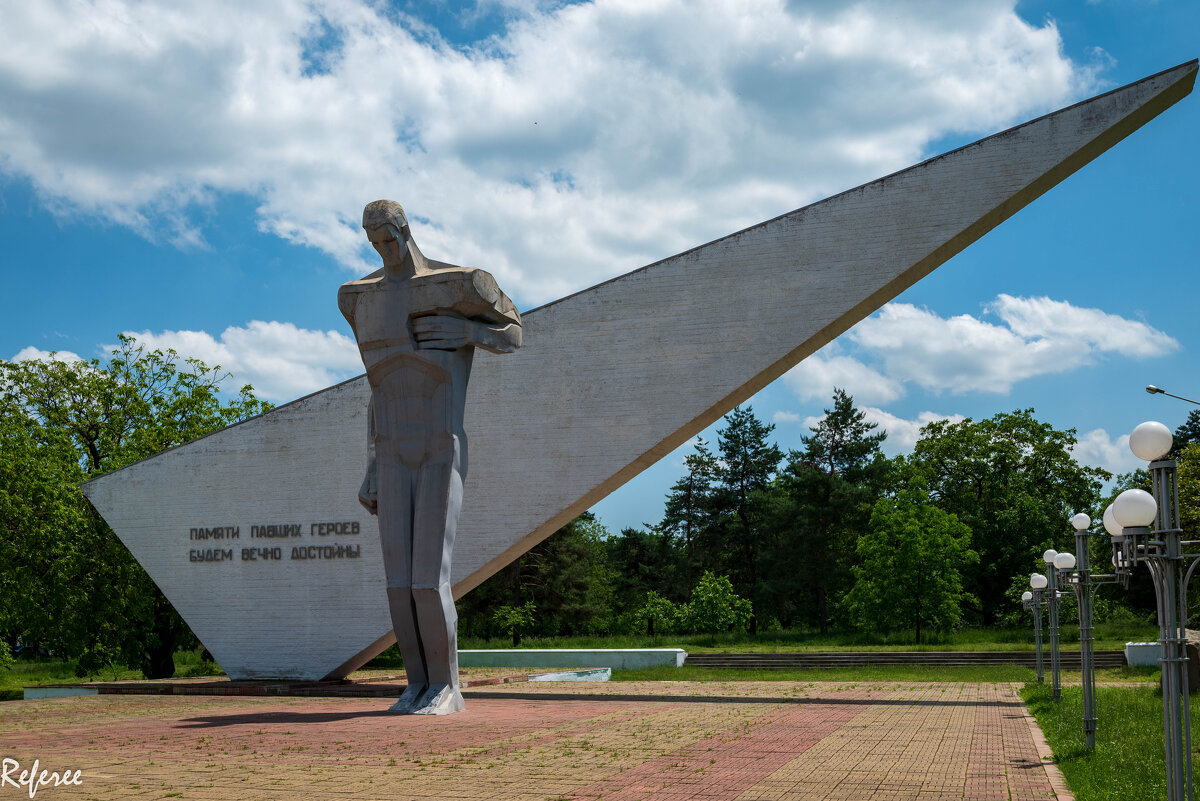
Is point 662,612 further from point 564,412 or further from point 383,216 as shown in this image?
point 383,216

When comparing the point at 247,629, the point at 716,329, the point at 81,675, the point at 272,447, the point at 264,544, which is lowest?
the point at 81,675

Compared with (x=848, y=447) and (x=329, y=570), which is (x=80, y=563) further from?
(x=848, y=447)

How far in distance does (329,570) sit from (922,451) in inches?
1314

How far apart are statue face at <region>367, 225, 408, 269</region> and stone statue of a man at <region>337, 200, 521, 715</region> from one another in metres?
0.01

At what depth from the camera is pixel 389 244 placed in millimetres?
11211

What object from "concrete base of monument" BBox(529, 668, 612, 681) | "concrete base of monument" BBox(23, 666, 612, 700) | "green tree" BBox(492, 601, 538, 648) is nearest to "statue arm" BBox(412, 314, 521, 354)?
"concrete base of monument" BBox(23, 666, 612, 700)

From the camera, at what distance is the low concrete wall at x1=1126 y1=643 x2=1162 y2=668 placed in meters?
21.3

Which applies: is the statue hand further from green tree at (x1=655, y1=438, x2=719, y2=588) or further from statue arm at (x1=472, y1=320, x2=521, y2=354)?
green tree at (x1=655, y1=438, x2=719, y2=588)

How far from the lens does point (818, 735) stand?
9359mm

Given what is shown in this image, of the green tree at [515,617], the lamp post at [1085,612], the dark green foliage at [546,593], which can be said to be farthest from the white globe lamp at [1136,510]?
the dark green foliage at [546,593]

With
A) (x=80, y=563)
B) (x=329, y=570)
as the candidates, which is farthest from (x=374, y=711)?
(x=80, y=563)

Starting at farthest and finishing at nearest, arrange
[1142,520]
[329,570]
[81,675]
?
[81,675] → [329,570] → [1142,520]

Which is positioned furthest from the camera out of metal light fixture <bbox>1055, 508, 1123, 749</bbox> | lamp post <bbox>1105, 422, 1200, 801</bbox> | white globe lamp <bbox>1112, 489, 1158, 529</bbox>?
metal light fixture <bbox>1055, 508, 1123, 749</bbox>

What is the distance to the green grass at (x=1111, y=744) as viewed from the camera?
21.4ft
